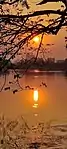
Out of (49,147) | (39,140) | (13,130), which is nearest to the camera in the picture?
(49,147)

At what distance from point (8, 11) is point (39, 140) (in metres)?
8.41

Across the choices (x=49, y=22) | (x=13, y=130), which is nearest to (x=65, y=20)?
(x=49, y=22)

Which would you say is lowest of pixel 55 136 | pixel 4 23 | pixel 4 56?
pixel 55 136

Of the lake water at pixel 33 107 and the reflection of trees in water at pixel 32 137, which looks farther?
the lake water at pixel 33 107

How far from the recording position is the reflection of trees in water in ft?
40.9

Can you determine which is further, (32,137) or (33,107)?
(33,107)

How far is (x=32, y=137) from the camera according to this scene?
539 inches

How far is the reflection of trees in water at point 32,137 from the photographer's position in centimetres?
1247

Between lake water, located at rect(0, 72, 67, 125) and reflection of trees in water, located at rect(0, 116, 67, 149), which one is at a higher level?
reflection of trees in water, located at rect(0, 116, 67, 149)

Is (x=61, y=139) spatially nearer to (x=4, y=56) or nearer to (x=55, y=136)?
(x=55, y=136)

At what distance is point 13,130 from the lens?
46.4ft

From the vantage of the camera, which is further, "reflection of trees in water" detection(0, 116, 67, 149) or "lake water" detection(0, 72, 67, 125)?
"lake water" detection(0, 72, 67, 125)

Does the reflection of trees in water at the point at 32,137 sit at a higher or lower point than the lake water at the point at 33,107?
higher

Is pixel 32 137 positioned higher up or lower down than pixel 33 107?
higher up
